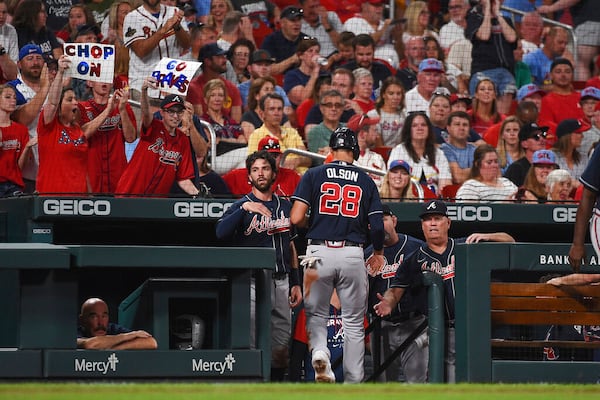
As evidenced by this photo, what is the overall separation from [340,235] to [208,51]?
4451mm

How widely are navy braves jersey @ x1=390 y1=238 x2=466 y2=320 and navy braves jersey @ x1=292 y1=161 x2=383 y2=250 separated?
0.38 m

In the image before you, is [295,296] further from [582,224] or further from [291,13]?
[291,13]

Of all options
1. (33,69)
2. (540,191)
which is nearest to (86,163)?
(33,69)

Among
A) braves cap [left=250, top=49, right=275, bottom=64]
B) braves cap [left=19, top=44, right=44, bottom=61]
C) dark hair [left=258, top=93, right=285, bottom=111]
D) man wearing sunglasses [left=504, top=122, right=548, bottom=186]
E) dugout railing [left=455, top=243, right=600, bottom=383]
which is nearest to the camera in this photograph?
dugout railing [left=455, top=243, right=600, bottom=383]

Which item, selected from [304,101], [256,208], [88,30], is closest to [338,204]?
[256,208]

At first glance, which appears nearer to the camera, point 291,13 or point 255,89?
point 255,89

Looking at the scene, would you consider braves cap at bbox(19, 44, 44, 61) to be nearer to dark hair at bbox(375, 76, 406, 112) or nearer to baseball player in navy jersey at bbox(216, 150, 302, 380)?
baseball player in navy jersey at bbox(216, 150, 302, 380)

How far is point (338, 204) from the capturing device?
26.9 ft

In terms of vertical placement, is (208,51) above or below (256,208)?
above

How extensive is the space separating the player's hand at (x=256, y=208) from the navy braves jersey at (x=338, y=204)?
1.05 feet

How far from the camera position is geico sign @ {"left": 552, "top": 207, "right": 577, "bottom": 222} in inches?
379

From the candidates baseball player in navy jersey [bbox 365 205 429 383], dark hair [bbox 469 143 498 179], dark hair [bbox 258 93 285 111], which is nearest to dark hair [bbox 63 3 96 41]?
dark hair [bbox 258 93 285 111]

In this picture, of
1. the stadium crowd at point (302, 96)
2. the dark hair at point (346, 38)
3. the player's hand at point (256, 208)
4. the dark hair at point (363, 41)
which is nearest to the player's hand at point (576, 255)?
the player's hand at point (256, 208)

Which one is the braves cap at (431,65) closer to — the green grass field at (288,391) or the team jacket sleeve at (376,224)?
the team jacket sleeve at (376,224)
